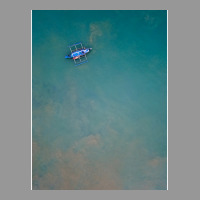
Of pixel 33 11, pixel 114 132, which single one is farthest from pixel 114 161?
pixel 33 11

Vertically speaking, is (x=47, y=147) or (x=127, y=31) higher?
(x=127, y=31)

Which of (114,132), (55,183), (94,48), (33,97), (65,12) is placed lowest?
(55,183)

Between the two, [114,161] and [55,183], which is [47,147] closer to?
[55,183]

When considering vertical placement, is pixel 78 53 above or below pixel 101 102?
above
